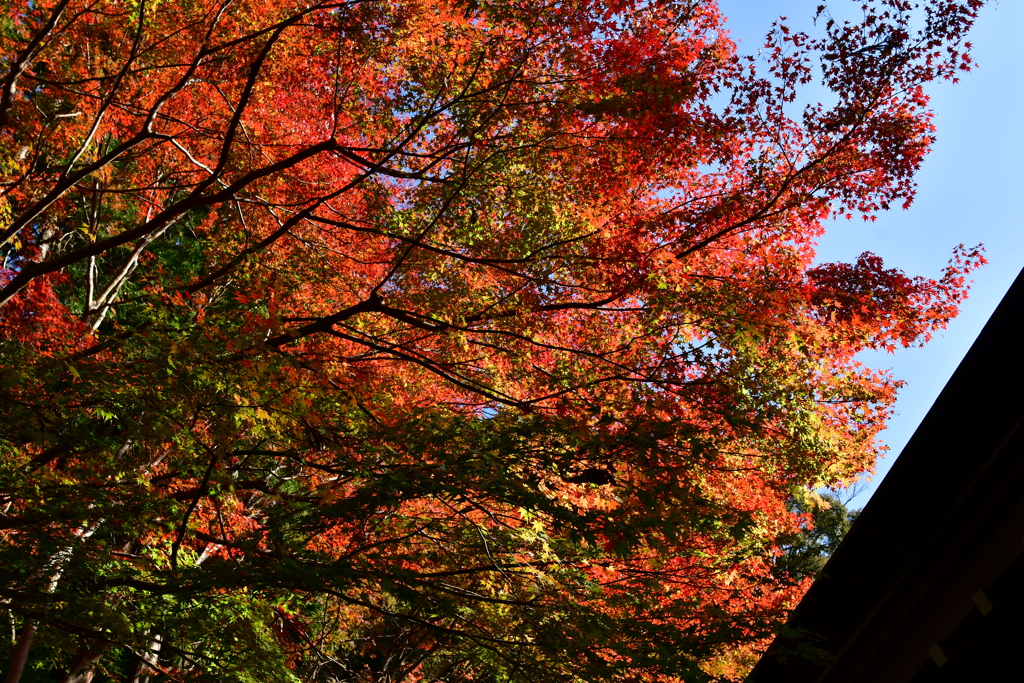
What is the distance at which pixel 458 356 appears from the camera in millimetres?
8891

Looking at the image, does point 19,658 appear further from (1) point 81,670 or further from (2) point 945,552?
(2) point 945,552

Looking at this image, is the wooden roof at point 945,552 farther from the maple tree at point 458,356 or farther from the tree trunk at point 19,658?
the tree trunk at point 19,658

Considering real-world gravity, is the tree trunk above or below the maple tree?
below

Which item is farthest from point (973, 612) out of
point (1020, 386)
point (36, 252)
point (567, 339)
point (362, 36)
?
point (36, 252)

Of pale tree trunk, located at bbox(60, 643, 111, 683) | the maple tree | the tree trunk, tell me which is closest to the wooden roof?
the maple tree

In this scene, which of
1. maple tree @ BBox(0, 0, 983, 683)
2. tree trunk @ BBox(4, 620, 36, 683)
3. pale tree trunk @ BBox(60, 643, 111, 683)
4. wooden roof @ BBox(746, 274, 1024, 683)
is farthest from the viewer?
pale tree trunk @ BBox(60, 643, 111, 683)

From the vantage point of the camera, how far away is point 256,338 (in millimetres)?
5027

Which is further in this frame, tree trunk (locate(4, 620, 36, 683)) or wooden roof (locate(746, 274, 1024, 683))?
tree trunk (locate(4, 620, 36, 683))

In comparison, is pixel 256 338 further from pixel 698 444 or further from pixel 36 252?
pixel 36 252

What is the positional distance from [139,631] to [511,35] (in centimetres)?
686

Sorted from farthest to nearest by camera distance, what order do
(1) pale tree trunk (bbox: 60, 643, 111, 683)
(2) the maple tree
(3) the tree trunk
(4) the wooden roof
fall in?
(1) pale tree trunk (bbox: 60, 643, 111, 683), (3) the tree trunk, (2) the maple tree, (4) the wooden roof

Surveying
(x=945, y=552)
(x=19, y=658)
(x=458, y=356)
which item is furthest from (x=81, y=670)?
(x=945, y=552)

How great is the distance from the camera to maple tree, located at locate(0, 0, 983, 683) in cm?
497

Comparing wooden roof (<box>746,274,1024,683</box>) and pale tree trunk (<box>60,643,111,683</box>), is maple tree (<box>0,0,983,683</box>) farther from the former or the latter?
wooden roof (<box>746,274,1024,683</box>)
